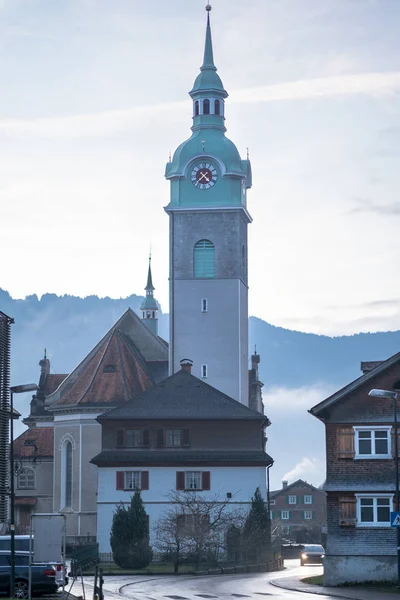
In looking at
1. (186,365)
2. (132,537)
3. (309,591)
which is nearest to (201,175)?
(186,365)

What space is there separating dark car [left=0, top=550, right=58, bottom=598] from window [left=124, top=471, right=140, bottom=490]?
4202 centimetres

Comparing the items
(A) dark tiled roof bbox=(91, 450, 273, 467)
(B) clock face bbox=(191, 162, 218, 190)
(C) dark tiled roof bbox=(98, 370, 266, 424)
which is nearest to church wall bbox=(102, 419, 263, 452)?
(C) dark tiled roof bbox=(98, 370, 266, 424)

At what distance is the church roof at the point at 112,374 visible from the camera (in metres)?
105

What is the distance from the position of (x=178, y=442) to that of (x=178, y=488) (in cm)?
343

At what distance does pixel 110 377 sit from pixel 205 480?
22222mm

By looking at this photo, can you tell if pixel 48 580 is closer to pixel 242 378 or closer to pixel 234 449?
pixel 234 449

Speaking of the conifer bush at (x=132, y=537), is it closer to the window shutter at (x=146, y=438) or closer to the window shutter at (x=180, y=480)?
the window shutter at (x=180, y=480)

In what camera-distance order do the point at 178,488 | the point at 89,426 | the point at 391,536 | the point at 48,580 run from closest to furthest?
the point at 48,580
the point at 391,536
the point at 178,488
the point at 89,426

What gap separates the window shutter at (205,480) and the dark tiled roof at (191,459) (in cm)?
65

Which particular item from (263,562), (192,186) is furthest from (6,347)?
(192,186)

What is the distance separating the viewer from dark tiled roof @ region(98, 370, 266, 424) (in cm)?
8838

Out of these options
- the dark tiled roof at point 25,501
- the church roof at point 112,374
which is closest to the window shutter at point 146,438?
the church roof at point 112,374

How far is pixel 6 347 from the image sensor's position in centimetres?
7512

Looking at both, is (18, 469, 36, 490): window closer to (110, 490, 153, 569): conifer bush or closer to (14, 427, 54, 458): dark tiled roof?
(14, 427, 54, 458): dark tiled roof
